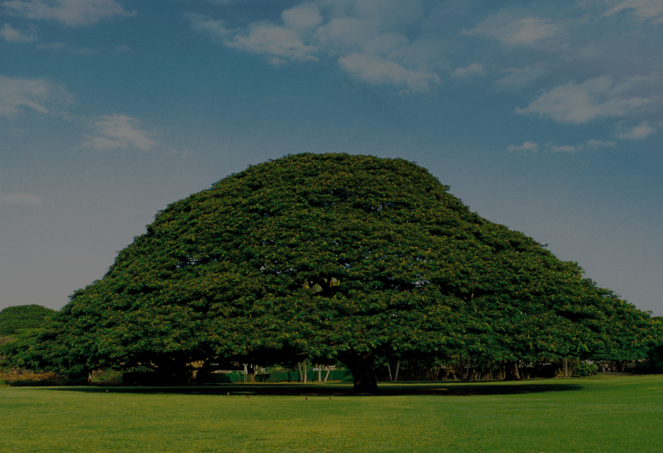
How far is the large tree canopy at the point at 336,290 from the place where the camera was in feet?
68.9

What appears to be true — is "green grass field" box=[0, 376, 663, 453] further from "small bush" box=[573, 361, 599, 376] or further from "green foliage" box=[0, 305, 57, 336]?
"green foliage" box=[0, 305, 57, 336]

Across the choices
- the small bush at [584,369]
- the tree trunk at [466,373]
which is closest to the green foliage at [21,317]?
the tree trunk at [466,373]

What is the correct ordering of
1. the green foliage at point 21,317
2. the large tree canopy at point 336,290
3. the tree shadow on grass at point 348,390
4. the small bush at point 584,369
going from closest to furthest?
the large tree canopy at point 336,290, the tree shadow on grass at point 348,390, the small bush at point 584,369, the green foliage at point 21,317

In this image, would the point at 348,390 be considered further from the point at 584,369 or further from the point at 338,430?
the point at 584,369

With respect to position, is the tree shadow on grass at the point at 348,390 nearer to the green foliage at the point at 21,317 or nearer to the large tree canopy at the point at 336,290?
the large tree canopy at the point at 336,290

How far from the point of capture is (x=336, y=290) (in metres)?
23.5

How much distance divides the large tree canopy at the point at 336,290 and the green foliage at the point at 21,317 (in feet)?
220

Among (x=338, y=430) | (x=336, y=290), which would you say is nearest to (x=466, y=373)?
(x=336, y=290)

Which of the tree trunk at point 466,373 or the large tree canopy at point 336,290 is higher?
the large tree canopy at point 336,290

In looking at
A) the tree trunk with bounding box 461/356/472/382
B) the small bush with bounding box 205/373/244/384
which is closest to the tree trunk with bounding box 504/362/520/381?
the tree trunk with bounding box 461/356/472/382

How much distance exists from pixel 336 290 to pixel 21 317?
8797 cm

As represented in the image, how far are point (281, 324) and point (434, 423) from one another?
10.2m

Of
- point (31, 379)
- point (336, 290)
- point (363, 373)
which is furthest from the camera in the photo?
point (31, 379)

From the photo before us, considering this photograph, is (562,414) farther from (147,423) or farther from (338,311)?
(338,311)
